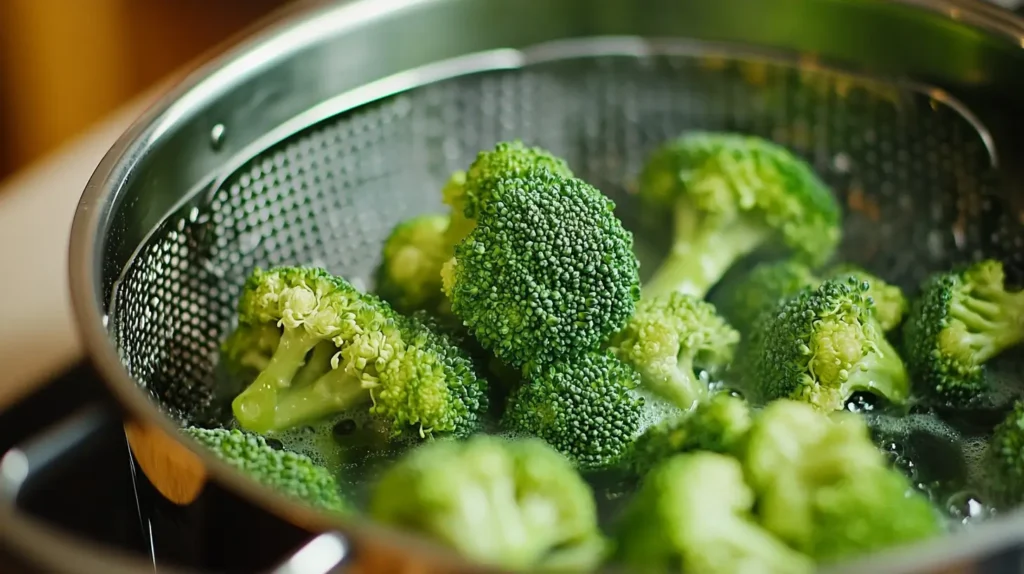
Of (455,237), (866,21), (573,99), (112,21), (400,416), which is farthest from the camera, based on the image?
(112,21)

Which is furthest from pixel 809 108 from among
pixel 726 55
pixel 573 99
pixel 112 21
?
pixel 112 21

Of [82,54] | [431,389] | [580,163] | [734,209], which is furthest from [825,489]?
[82,54]

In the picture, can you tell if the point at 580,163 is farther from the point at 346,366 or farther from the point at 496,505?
the point at 496,505

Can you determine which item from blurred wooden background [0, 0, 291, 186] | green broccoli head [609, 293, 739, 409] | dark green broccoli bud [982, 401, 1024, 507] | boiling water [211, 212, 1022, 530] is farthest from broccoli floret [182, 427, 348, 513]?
blurred wooden background [0, 0, 291, 186]

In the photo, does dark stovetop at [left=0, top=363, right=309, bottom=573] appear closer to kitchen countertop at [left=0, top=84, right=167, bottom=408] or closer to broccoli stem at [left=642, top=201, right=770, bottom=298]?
kitchen countertop at [left=0, top=84, right=167, bottom=408]

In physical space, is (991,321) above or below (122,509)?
above

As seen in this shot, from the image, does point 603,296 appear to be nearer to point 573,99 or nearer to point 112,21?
point 573,99
